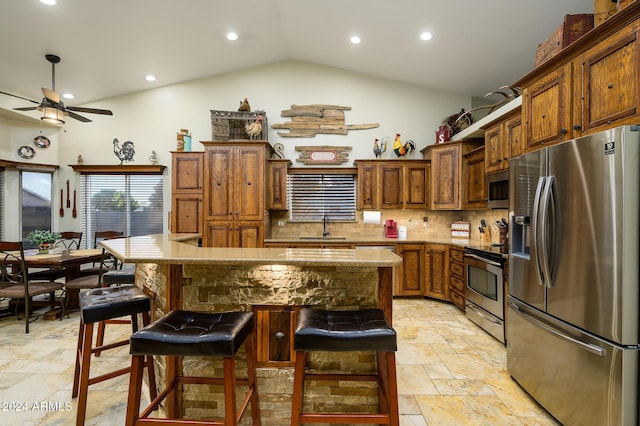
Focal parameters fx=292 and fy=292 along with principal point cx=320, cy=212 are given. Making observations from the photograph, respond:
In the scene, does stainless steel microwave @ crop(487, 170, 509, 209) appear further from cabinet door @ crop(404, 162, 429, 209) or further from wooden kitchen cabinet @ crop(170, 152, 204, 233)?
wooden kitchen cabinet @ crop(170, 152, 204, 233)

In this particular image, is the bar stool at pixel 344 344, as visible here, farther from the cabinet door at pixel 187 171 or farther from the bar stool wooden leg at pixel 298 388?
the cabinet door at pixel 187 171

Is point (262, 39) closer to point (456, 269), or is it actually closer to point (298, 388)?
point (456, 269)

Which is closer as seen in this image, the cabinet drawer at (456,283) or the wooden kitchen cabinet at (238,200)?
the cabinet drawer at (456,283)

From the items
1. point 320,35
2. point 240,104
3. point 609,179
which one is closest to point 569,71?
point 609,179

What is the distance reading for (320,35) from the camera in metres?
4.15

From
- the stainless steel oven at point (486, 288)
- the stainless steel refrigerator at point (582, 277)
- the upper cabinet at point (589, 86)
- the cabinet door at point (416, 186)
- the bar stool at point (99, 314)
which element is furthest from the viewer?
the cabinet door at point (416, 186)

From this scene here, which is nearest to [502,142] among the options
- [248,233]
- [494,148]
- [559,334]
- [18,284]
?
[494,148]

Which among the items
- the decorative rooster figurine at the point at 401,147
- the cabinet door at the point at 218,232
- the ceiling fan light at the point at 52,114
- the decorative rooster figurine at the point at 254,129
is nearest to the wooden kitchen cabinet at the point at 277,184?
the decorative rooster figurine at the point at 254,129

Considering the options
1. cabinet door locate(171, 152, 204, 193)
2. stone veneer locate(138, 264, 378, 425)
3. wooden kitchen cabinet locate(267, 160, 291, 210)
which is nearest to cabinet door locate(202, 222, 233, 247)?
cabinet door locate(171, 152, 204, 193)

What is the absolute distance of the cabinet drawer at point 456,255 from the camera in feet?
12.7

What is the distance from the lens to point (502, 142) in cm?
332

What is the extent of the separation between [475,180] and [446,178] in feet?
1.44

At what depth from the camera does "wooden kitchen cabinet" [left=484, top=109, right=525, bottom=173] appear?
2986mm

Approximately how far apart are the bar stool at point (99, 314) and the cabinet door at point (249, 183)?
7.94 ft
